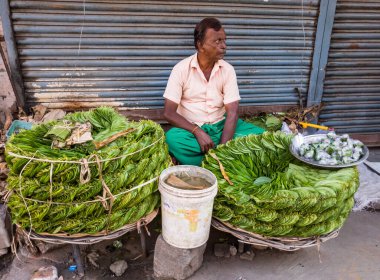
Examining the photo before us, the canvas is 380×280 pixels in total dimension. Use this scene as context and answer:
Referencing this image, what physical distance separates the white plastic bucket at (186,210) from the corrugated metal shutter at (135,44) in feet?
6.05

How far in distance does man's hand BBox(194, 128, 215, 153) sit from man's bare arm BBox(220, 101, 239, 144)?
172 mm

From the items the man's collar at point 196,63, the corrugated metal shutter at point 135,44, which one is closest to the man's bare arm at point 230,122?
the man's collar at point 196,63

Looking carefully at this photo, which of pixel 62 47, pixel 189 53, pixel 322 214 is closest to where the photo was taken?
pixel 322 214

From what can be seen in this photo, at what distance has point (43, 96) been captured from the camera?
3859 mm

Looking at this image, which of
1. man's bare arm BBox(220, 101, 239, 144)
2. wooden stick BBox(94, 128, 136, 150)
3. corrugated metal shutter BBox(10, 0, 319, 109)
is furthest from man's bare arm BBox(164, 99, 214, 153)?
corrugated metal shutter BBox(10, 0, 319, 109)

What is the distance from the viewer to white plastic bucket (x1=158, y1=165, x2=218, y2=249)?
2281mm

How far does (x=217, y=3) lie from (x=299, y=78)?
4.83ft

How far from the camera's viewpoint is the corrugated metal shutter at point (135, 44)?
3.66 metres

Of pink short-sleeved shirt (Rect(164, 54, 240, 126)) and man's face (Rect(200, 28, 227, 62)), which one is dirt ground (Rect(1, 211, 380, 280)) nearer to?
pink short-sleeved shirt (Rect(164, 54, 240, 126))

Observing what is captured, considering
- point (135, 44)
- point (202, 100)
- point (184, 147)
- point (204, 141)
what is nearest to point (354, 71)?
point (202, 100)

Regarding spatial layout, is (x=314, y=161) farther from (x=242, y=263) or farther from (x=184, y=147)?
(x=184, y=147)

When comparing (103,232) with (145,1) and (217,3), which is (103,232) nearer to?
(145,1)

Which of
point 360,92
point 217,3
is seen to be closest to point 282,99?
point 360,92

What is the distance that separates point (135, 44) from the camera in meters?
3.88
